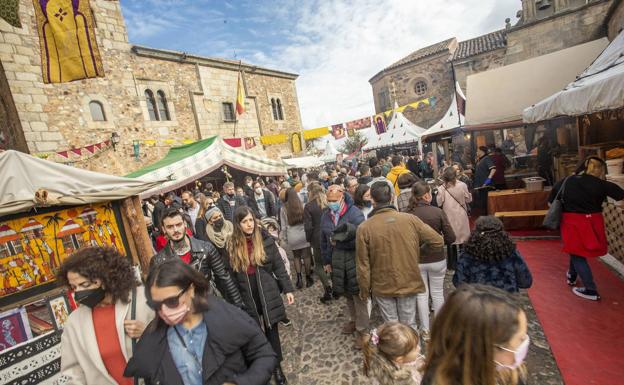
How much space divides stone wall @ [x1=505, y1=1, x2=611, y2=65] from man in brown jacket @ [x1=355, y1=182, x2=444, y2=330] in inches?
638

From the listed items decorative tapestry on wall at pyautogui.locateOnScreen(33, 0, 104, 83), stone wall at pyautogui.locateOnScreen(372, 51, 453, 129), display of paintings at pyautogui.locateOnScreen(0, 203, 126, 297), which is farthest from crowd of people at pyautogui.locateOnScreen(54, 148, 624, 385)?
stone wall at pyautogui.locateOnScreen(372, 51, 453, 129)

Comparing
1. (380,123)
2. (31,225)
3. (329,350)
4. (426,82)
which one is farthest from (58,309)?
(426,82)

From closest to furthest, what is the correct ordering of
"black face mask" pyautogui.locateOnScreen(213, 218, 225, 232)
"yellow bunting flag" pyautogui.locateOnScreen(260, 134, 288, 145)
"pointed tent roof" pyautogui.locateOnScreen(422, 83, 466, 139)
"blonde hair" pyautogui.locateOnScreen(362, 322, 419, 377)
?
1. "blonde hair" pyautogui.locateOnScreen(362, 322, 419, 377)
2. "black face mask" pyautogui.locateOnScreen(213, 218, 225, 232)
3. "pointed tent roof" pyautogui.locateOnScreen(422, 83, 466, 139)
4. "yellow bunting flag" pyautogui.locateOnScreen(260, 134, 288, 145)

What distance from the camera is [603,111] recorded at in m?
4.71

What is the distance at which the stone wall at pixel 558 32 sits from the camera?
12.1 meters

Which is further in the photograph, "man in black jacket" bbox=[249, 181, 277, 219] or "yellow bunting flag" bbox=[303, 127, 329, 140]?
"yellow bunting flag" bbox=[303, 127, 329, 140]

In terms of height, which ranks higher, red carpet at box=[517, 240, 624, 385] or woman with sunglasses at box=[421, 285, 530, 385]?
woman with sunglasses at box=[421, 285, 530, 385]

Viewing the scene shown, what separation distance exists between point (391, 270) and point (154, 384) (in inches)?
80.8

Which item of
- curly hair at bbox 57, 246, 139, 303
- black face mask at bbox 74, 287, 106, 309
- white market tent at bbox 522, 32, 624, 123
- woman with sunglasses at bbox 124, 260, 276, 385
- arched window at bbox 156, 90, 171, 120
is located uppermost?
arched window at bbox 156, 90, 171, 120

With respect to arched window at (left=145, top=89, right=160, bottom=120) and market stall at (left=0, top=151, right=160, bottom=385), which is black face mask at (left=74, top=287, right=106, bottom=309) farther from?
arched window at (left=145, top=89, right=160, bottom=120)

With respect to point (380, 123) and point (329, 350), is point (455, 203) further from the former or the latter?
point (380, 123)

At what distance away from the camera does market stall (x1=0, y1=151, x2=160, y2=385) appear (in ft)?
9.95

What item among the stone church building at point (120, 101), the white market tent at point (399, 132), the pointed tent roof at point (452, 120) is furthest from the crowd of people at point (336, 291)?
the white market tent at point (399, 132)

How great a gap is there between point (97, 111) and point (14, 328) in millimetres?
10166
